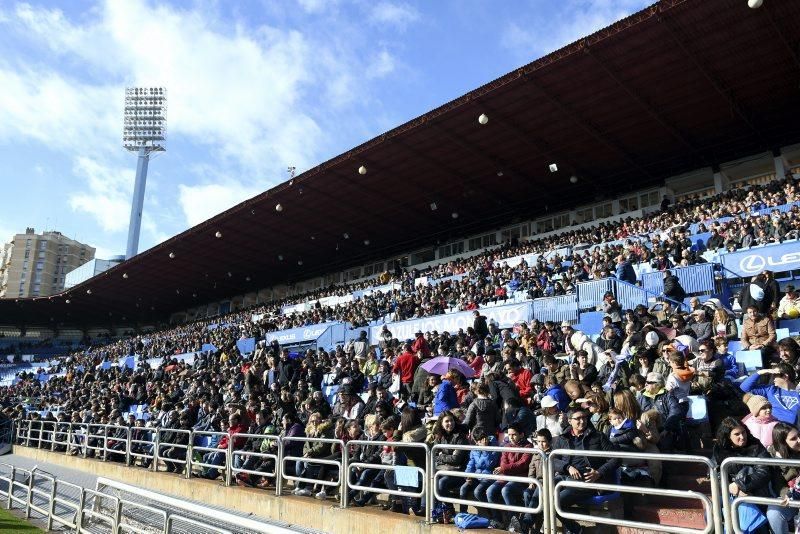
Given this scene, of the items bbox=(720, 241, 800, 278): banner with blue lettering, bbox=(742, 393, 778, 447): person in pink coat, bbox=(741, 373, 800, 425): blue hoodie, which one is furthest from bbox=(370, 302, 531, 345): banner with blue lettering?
bbox=(742, 393, 778, 447): person in pink coat

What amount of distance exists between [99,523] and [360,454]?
348 centimetres

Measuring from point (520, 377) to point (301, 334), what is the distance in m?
15.8

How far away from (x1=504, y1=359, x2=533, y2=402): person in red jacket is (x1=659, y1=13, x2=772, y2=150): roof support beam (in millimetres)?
12306

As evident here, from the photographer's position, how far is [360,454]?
782 centimetres

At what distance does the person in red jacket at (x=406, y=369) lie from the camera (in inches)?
470

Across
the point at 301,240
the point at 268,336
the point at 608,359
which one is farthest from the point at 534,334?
the point at 301,240

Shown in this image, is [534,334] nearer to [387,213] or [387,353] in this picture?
[387,353]

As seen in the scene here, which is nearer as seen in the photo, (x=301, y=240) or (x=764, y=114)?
(x=764, y=114)

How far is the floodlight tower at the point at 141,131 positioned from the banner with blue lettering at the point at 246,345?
55.4 m

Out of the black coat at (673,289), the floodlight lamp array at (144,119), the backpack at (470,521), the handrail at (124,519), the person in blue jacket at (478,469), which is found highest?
Result: the floodlight lamp array at (144,119)

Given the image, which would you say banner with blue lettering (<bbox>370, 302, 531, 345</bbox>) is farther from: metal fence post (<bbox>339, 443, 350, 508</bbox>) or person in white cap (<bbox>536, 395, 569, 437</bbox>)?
metal fence post (<bbox>339, 443, 350, 508</bbox>)

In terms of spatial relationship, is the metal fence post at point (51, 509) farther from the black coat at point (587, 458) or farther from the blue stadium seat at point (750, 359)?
the blue stadium seat at point (750, 359)

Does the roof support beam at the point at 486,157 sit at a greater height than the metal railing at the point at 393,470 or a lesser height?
greater

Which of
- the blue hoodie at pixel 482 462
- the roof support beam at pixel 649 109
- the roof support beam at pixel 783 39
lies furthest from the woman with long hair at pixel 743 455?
the roof support beam at pixel 783 39
